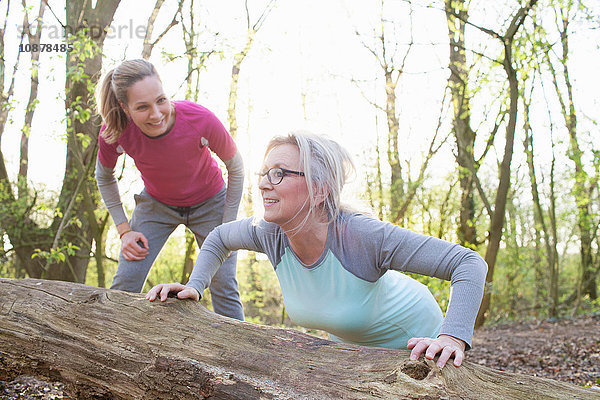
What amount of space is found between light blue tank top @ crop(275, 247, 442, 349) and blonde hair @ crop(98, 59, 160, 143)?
1.59 m

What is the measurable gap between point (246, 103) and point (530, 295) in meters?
9.03

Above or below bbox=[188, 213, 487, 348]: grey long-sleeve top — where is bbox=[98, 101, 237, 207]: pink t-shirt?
above

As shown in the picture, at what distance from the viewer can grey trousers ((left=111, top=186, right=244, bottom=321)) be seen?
352cm

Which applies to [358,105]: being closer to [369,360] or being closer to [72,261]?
[72,261]

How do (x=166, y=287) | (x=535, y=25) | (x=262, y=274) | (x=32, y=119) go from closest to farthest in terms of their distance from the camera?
(x=166, y=287)
(x=535, y=25)
(x=32, y=119)
(x=262, y=274)

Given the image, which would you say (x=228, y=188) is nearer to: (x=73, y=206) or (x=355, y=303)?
(x=355, y=303)

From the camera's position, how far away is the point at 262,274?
15492 mm

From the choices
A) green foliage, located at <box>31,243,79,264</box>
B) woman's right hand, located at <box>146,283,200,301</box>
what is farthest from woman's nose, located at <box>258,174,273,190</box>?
green foliage, located at <box>31,243,79,264</box>

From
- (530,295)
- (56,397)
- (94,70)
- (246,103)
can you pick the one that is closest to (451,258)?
(56,397)

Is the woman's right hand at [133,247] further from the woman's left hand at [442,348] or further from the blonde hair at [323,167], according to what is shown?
the woman's left hand at [442,348]

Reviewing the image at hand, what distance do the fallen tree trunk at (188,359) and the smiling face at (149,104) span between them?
113cm

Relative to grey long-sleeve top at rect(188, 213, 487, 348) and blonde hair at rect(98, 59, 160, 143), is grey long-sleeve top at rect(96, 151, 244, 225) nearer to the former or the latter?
blonde hair at rect(98, 59, 160, 143)

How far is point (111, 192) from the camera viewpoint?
3.76 m

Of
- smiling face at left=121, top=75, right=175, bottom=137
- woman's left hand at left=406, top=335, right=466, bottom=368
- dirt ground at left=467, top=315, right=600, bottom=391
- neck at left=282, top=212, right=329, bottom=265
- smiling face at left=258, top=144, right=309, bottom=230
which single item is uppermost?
smiling face at left=121, top=75, right=175, bottom=137
